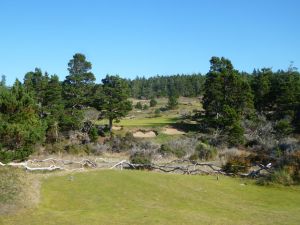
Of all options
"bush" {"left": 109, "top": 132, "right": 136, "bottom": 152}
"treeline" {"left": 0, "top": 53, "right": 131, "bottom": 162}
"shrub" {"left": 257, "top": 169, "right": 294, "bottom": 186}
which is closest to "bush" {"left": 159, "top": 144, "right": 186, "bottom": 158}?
"bush" {"left": 109, "top": 132, "right": 136, "bottom": 152}

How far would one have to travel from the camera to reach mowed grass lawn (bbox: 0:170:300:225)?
14.8 m

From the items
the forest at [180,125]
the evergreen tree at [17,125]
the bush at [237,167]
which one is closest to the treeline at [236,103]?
the forest at [180,125]

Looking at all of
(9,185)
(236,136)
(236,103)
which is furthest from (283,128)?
(9,185)

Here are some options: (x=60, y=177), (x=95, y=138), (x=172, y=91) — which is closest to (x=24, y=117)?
(x=60, y=177)

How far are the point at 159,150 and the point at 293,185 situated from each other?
789 inches

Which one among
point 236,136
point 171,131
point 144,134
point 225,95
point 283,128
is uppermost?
point 225,95

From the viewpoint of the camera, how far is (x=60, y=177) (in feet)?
75.3

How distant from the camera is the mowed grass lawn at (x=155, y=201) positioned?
14758 mm

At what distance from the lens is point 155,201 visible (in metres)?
18.3

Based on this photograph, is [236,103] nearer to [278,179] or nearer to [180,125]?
[180,125]

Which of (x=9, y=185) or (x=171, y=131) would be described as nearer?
(x=9, y=185)

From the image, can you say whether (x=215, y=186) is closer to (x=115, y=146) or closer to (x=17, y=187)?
(x=17, y=187)

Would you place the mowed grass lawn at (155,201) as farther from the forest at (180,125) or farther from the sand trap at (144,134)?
the sand trap at (144,134)

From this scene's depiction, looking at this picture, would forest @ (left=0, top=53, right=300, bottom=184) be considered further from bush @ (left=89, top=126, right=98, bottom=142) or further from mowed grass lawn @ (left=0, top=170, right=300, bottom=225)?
mowed grass lawn @ (left=0, top=170, right=300, bottom=225)
